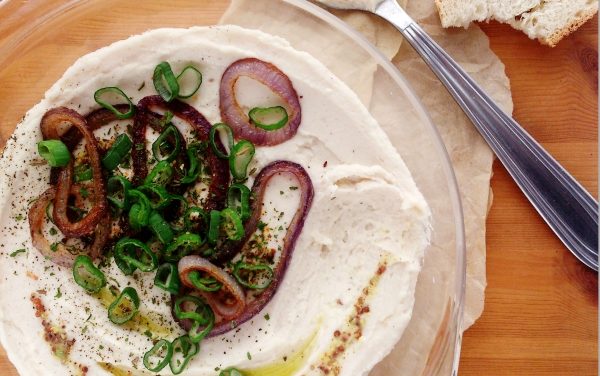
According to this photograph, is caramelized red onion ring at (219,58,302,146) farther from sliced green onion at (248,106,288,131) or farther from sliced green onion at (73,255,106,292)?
sliced green onion at (73,255,106,292)

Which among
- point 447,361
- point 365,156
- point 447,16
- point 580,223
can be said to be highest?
point 447,16

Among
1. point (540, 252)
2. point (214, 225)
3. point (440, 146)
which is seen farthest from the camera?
point (540, 252)

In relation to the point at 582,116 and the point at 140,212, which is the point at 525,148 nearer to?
the point at 582,116

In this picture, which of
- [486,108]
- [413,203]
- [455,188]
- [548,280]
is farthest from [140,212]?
[548,280]

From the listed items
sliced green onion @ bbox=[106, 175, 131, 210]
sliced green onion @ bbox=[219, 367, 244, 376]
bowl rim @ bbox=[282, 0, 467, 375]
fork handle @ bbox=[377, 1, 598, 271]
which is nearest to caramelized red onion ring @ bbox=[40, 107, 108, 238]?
sliced green onion @ bbox=[106, 175, 131, 210]

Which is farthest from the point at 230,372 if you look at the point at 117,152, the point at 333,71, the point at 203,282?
the point at 333,71

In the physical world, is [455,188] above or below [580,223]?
above

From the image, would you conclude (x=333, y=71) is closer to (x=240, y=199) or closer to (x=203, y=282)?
(x=240, y=199)
